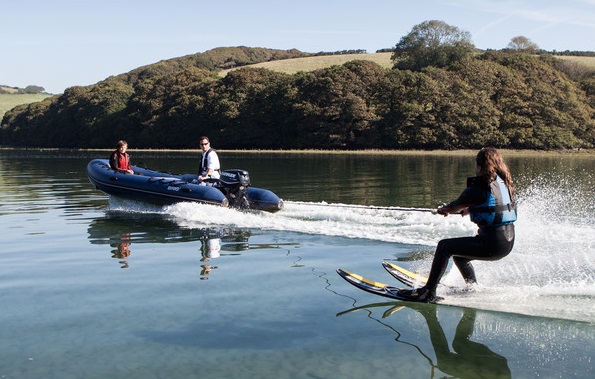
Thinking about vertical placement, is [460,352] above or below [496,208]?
below

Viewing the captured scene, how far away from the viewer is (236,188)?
15.6 metres

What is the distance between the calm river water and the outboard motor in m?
1.55

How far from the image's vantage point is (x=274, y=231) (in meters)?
12.7

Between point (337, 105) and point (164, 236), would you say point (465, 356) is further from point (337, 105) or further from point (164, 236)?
point (337, 105)

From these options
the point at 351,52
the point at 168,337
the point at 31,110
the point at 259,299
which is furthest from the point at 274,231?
the point at 351,52

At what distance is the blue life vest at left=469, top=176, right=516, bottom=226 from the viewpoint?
6676mm

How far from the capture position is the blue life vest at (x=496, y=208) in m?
6.68

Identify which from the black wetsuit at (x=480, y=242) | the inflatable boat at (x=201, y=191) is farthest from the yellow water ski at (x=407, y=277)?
the inflatable boat at (x=201, y=191)

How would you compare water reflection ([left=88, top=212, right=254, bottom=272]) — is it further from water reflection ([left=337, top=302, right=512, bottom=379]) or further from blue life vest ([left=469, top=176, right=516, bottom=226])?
blue life vest ([left=469, top=176, right=516, bottom=226])

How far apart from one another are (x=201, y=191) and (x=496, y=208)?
940cm

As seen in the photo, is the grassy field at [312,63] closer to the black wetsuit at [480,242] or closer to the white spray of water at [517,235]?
the white spray of water at [517,235]

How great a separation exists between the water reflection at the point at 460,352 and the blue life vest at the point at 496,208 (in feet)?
3.47

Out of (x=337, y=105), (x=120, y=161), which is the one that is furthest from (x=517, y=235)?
(x=337, y=105)

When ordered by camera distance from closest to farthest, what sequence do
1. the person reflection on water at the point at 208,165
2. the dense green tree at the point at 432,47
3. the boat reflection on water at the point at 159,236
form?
1. the boat reflection on water at the point at 159,236
2. the person reflection on water at the point at 208,165
3. the dense green tree at the point at 432,47
